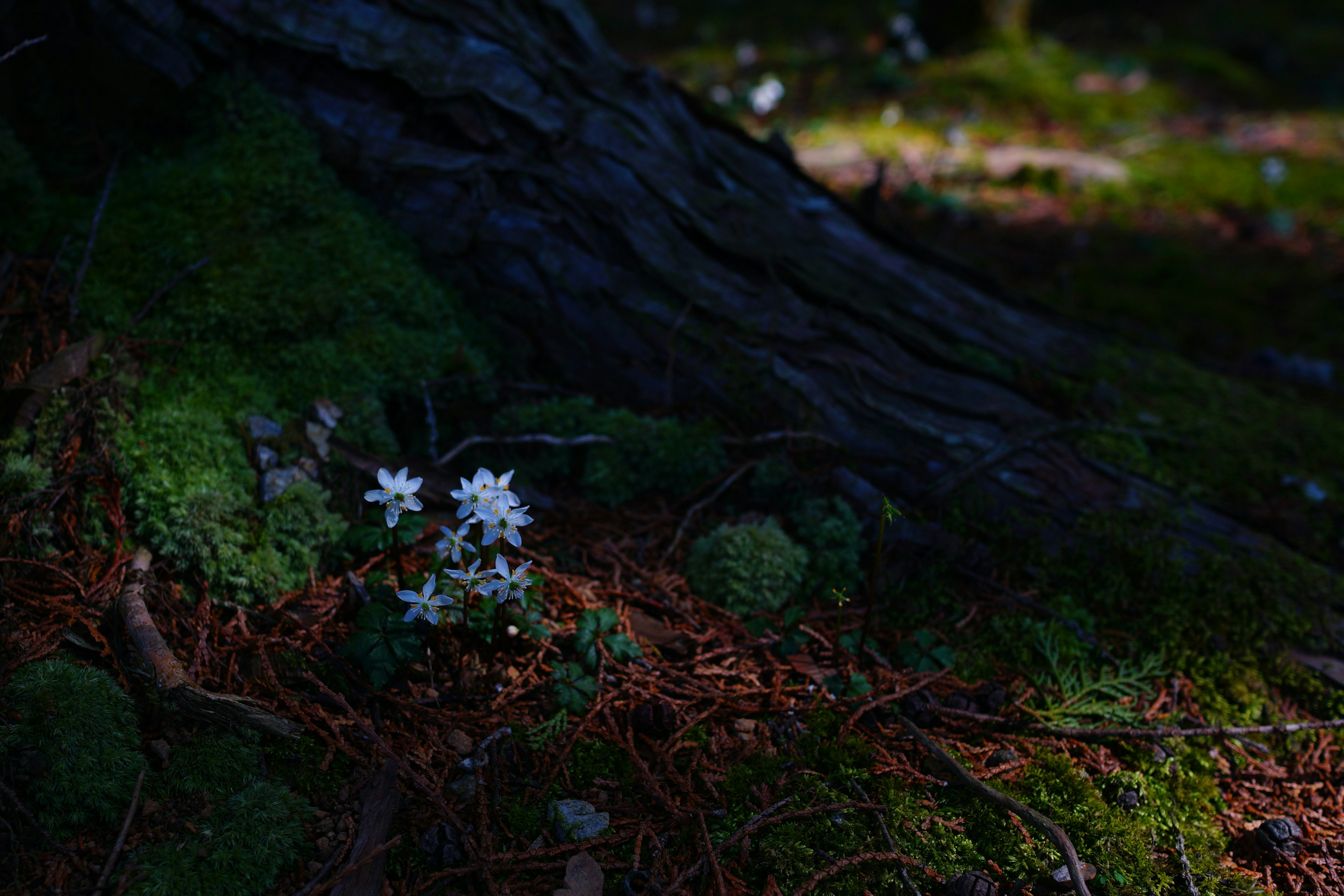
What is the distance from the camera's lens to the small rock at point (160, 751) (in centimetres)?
215

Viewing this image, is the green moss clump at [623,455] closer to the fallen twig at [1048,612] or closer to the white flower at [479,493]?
the white flower at [479,493]

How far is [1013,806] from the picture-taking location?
2297 millimetres

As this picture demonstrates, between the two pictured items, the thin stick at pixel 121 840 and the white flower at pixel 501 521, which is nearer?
the thin stick at pixel 121 840

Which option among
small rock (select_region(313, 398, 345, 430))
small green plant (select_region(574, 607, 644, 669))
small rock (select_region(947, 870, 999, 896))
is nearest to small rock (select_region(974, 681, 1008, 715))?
small rock (select_region(947, 870, 999, 896))

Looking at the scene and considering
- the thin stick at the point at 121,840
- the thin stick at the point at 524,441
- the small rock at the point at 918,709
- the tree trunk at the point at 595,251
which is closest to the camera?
the thin stick at the point at 121,840

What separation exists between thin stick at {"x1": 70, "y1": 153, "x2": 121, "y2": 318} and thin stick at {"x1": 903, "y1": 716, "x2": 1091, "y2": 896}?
11.9 ft

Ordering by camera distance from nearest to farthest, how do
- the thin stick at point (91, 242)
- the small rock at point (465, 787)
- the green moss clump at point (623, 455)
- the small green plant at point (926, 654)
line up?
the small rock at point (465, 787) → the small green plant at point (926, 654) → the thin stick at point (91, 242) → the green moss clump at point (623, 455)

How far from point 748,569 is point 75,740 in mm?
2183

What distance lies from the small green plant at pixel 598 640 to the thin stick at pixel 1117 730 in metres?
1.09

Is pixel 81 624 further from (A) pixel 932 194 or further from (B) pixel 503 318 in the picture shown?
(A) pixel 932 194

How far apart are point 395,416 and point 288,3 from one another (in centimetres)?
217

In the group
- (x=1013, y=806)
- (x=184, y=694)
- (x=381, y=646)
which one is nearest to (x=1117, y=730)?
(x=1013, y=806)

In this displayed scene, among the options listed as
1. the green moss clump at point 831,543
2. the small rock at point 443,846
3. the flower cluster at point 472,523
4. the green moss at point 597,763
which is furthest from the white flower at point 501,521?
the green moss clump at point 831,543

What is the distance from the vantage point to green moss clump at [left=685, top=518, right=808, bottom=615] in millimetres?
3039
